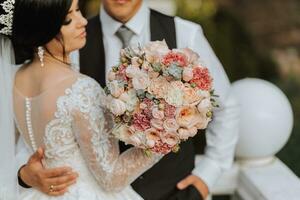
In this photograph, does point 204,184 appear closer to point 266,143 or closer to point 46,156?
point 266,143

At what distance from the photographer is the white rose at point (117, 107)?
2373 mm

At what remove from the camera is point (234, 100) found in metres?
3.28

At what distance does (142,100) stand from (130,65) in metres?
0.14

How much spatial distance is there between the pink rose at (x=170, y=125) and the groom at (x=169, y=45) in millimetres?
799

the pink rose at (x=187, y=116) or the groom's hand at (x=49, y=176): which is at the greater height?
the pink rose at (x=187, y=116)

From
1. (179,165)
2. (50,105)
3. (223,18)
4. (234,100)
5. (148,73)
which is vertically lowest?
(223,18)

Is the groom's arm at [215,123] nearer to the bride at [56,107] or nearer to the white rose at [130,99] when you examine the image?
the bride at [56,107]

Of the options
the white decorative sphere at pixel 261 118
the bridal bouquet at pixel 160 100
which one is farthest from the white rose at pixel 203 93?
the white decorative sphere at pixel 261 118

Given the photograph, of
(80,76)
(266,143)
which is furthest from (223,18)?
(80,76)

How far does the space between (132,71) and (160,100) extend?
0.48ft

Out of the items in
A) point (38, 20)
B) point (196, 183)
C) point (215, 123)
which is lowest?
point (196, 183)

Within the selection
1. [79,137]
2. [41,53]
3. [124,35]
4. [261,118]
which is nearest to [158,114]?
[79,137]

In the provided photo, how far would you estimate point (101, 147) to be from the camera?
2.56 meters

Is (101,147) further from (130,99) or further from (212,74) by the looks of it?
(212,74)
